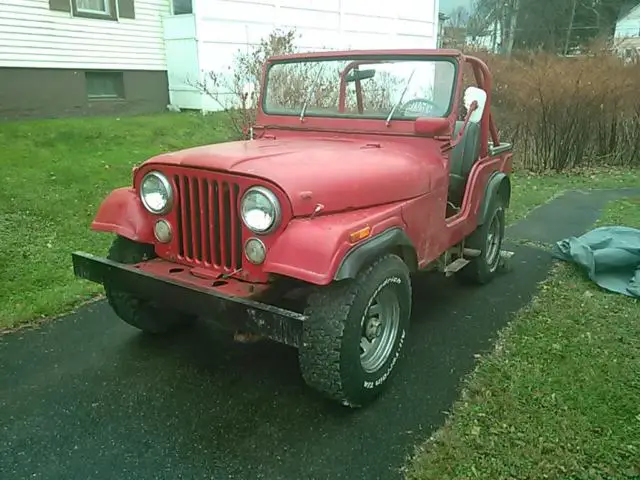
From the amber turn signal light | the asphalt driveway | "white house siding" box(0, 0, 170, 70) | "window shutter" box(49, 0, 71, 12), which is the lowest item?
the asphalt driveway

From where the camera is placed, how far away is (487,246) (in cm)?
463

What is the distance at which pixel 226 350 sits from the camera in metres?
3.51

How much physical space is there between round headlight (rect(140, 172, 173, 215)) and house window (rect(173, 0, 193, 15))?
999 cm

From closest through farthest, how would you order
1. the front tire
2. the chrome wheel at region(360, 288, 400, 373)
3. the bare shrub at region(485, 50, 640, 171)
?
the front tire, the chrome wheel at region(360, 288, 400, 373), the bare shrub at region(485, 50, 640, 171)

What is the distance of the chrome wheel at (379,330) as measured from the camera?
9.57ft

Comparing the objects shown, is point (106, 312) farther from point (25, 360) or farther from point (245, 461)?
point (245, 461)

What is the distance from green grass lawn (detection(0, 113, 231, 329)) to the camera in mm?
4367

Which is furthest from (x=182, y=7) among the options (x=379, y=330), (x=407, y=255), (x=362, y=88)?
(x=379, y=330)

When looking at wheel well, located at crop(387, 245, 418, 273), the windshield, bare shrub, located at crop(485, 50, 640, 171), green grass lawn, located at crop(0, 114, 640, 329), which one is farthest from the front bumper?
bare shrub, located at crop(485, 50, 640, 171)

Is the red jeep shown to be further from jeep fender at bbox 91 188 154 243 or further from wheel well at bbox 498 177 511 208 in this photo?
wheel well at bbox 498 177 511 208

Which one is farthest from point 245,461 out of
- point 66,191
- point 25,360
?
point 66,191

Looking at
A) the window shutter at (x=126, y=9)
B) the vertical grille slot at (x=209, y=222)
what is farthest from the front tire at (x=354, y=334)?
the window shutter at (x=126, y=9)

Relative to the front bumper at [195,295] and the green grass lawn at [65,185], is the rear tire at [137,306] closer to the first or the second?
the front bumper at [195,295]

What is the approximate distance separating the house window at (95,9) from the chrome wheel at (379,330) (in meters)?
9.89
